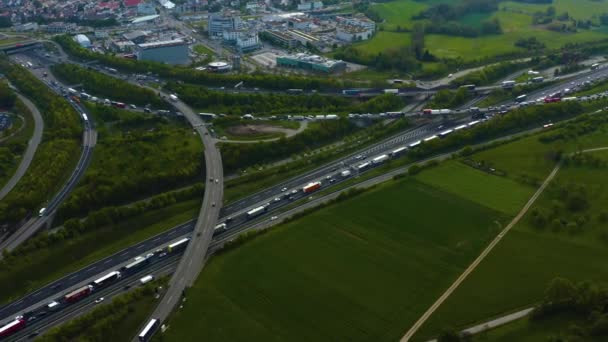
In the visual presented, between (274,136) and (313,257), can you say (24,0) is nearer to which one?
(274,136)

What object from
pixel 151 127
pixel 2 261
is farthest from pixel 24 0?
pixel 2 261

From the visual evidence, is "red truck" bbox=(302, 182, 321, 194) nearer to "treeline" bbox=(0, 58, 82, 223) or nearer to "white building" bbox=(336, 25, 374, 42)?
"treeline" bbox=(0, 58, 82, 223)

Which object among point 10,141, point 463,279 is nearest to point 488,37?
point 463,279

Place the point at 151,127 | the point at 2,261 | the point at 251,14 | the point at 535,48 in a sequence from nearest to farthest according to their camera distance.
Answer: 1. the point at 2,261
2. the point at 151,127
3. the point at 535,48
4. the point at 251,14

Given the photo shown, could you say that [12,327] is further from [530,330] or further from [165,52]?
[165,52]

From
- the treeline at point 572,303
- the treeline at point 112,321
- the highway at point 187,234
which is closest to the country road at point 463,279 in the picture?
the treeline at point 572,303
